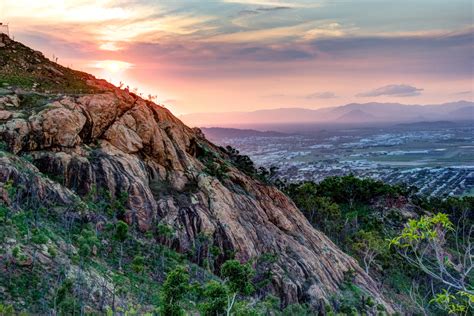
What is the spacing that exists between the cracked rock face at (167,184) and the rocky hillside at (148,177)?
5.9 inches

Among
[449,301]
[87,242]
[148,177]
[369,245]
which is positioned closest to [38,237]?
[87,242]

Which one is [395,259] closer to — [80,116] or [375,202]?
[375,202]

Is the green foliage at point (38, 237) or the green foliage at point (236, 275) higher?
the green foliage at point (38, 237)

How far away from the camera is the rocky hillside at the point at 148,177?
5297cm

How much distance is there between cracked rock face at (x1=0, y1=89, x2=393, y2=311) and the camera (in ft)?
178

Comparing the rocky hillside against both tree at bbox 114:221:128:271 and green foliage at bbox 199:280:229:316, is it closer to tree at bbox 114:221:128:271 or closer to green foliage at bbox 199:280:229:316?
tree at bbox 114:221:128:271

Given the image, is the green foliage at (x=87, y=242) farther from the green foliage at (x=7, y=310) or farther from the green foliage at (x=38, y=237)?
the green foliage at (x=7, y=310)

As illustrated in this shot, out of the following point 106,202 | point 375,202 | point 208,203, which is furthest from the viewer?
point 375,202

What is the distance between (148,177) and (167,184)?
3042 mm

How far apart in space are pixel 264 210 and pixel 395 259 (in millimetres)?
37956

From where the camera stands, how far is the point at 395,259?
90812 millimetres

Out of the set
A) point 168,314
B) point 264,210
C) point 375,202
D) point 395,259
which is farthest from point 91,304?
point 375,202

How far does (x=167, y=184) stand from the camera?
6300cm

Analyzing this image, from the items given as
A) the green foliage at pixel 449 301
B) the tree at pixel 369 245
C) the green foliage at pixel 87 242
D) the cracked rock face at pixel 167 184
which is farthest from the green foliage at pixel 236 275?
the tree at pixel 369 245
